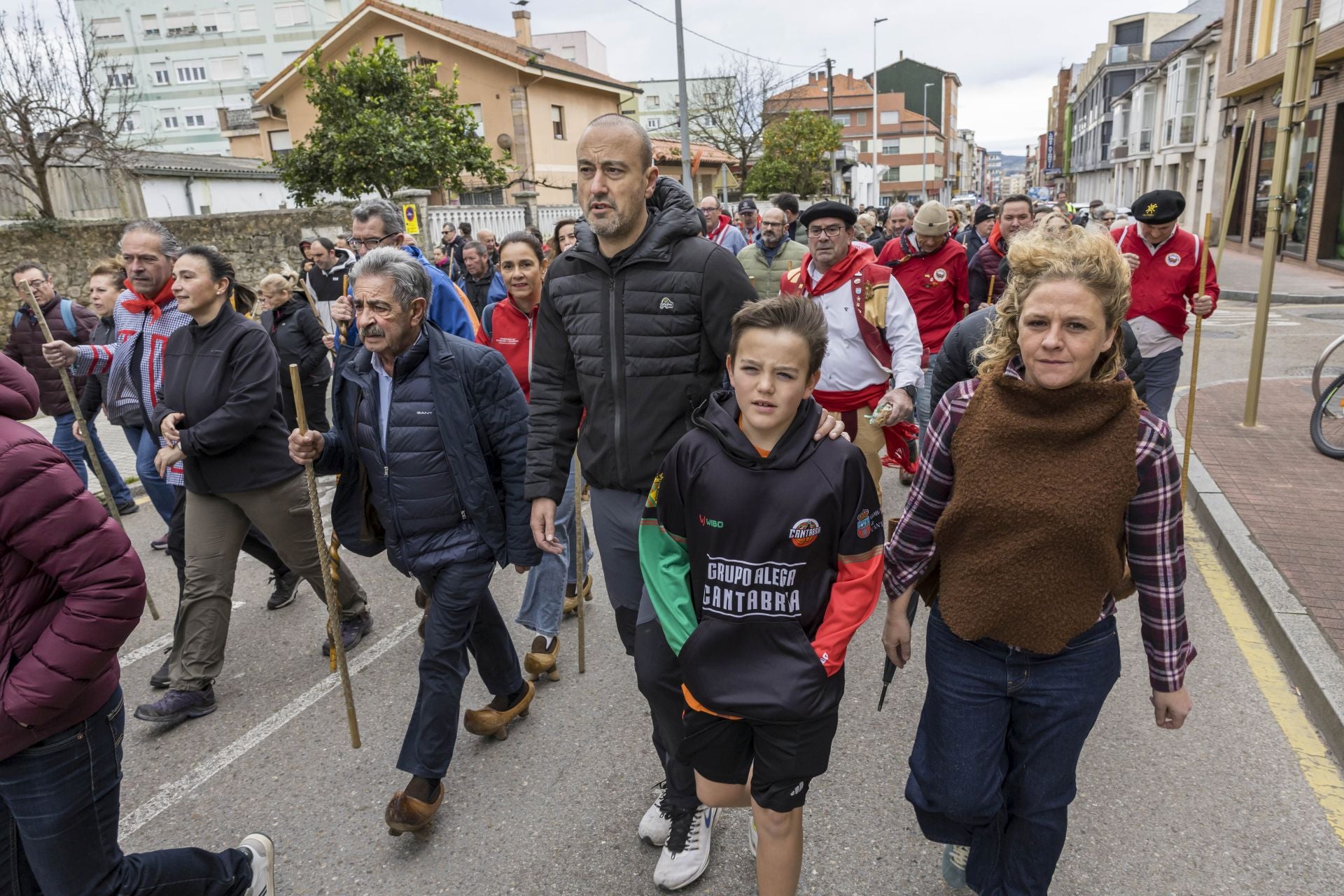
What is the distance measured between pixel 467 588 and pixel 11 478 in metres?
1.56

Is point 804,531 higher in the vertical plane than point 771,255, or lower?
lower

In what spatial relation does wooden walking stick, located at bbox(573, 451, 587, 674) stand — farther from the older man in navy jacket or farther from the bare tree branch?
the bare tree branch

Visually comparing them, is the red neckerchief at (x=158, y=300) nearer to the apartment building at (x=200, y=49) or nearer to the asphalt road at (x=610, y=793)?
the asphalt road at (x=610, y=793)

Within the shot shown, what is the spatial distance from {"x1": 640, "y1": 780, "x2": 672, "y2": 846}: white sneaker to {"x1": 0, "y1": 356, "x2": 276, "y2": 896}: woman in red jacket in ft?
5.09

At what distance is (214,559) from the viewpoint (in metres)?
4.10

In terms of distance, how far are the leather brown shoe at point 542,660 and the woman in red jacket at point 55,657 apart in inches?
81.7

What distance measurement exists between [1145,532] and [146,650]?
16.6 ft

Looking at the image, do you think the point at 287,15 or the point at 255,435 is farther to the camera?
the point at 287,15

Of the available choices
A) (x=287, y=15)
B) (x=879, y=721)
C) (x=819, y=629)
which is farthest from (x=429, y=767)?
(x=287, y=15)

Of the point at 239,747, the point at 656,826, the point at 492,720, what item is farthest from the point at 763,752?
the point at 239,747

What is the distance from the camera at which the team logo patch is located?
7.28 ft

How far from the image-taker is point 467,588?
3.24 metres

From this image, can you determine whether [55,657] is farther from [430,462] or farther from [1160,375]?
[1160,375]

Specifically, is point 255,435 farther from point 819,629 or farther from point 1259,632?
point 1259,632
